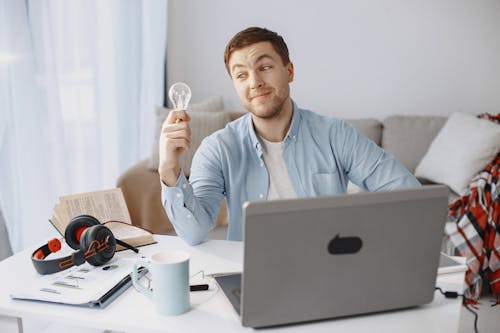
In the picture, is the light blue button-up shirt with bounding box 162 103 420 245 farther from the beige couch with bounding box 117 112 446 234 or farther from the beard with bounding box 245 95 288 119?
the beige couch with bounding box 117 112 446 234

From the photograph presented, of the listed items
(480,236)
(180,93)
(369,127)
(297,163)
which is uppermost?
(180,93)

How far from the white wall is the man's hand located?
97.0 inches

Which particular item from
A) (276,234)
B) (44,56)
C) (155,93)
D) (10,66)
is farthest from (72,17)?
(276,234)

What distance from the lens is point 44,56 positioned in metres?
2.15

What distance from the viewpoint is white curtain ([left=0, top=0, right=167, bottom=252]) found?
1.95 meters

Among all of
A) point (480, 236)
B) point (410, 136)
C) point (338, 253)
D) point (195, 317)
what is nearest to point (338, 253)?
point (338, 253)

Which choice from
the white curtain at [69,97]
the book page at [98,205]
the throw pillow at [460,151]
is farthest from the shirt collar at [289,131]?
the throw pillow at [460,151]

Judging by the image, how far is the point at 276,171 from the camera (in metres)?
1.57

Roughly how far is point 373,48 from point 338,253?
283cm

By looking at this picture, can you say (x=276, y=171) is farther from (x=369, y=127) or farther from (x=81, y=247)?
(x=369, y=127)

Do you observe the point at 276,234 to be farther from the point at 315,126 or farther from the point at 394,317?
the point at 315,126

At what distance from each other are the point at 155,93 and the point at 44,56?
145 cm

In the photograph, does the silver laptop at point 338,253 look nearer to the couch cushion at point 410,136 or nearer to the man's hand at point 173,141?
the man's hand at point 173,141

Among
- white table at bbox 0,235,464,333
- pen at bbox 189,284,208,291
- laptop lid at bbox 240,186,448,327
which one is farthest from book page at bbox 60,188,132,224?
laptop lid at bbox 240,186,448,327
